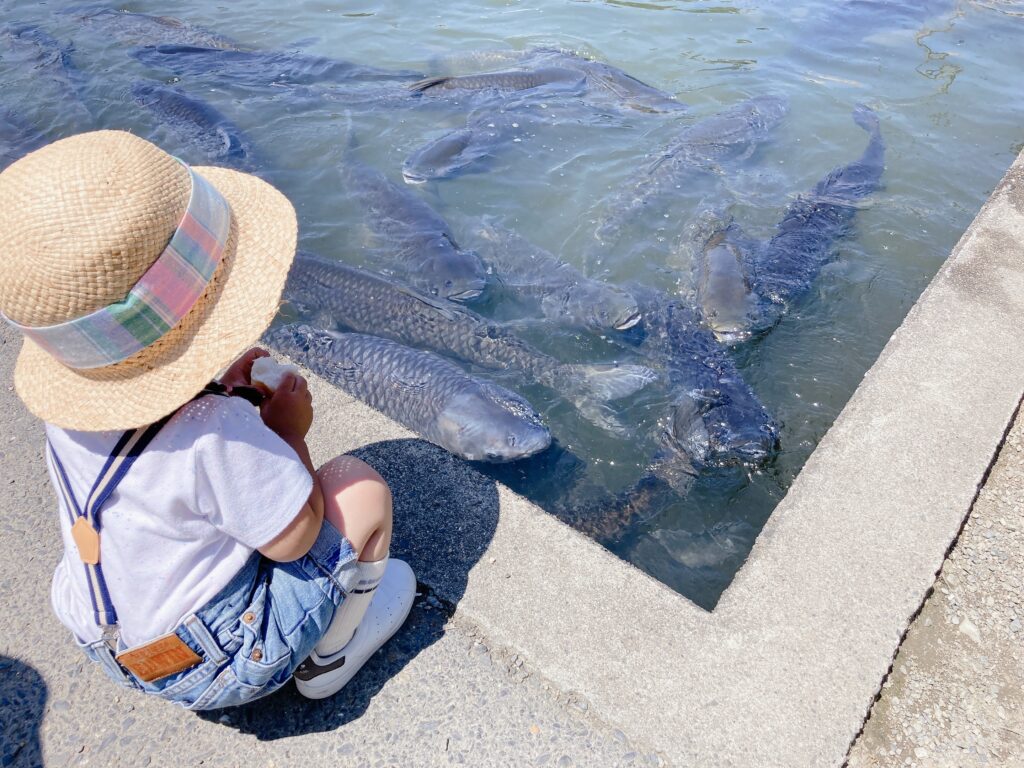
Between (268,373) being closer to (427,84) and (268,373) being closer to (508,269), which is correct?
(508,269)

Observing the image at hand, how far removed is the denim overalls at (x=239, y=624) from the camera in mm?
1817

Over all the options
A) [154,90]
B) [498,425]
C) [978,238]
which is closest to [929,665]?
[498,425]

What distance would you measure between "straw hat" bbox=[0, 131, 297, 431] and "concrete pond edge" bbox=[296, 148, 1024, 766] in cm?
132

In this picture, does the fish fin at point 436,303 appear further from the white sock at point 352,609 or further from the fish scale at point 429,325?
the white sock at point 352,609

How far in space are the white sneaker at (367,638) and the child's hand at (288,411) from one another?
2.17 ft

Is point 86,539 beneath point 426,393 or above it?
above

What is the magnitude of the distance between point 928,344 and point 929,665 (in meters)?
1.86

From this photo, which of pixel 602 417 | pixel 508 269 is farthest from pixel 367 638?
pixel 508 269

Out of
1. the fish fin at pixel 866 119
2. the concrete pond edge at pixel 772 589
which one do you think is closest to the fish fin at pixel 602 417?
the concrete pond edge at pixel 772 589

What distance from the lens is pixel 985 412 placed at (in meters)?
3.31

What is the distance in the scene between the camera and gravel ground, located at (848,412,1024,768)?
230 cm

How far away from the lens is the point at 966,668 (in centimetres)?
251

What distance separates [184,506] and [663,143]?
23.4ft

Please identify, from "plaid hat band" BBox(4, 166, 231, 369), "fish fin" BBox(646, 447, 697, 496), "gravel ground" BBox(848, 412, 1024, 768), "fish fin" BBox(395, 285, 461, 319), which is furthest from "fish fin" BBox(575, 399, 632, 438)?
"plaid hat band" BBox(4, 166, 231, 369)
